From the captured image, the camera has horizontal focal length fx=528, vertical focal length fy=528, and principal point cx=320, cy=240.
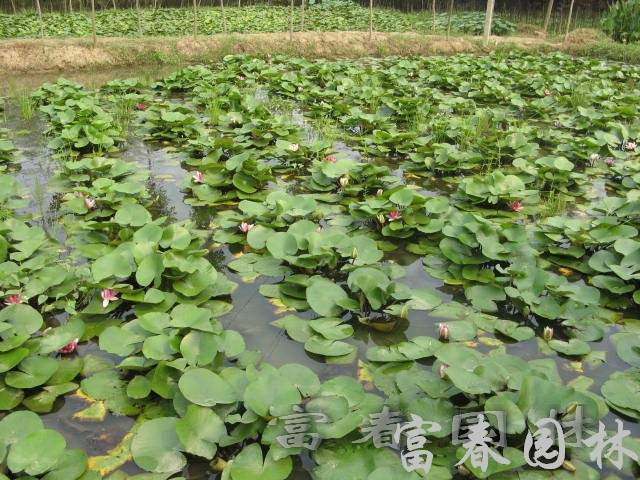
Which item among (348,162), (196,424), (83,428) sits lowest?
(83,428)

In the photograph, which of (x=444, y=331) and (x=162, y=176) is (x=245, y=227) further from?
(x=162, y=176)

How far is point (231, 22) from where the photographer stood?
19.1 metres

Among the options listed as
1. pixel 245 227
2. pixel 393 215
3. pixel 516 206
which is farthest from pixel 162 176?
pixel 516 206

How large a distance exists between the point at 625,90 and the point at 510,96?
9.16ft

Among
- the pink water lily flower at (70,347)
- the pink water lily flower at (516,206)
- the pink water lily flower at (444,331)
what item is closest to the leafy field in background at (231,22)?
the pink water lily flower at (516,206)

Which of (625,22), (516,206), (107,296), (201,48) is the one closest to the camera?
(107,296)

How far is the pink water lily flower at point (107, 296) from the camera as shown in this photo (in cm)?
281

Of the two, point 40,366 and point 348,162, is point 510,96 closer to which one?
point 348,162

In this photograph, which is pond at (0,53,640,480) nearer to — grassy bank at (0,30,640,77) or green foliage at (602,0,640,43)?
grassy bank at (0,30,640,77)

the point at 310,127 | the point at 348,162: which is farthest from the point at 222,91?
the point at 348,162

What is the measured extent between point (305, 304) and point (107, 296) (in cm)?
107

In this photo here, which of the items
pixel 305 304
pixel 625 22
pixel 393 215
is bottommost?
pixel 305 304

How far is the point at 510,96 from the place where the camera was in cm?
833

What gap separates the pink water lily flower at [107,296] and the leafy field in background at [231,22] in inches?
571
